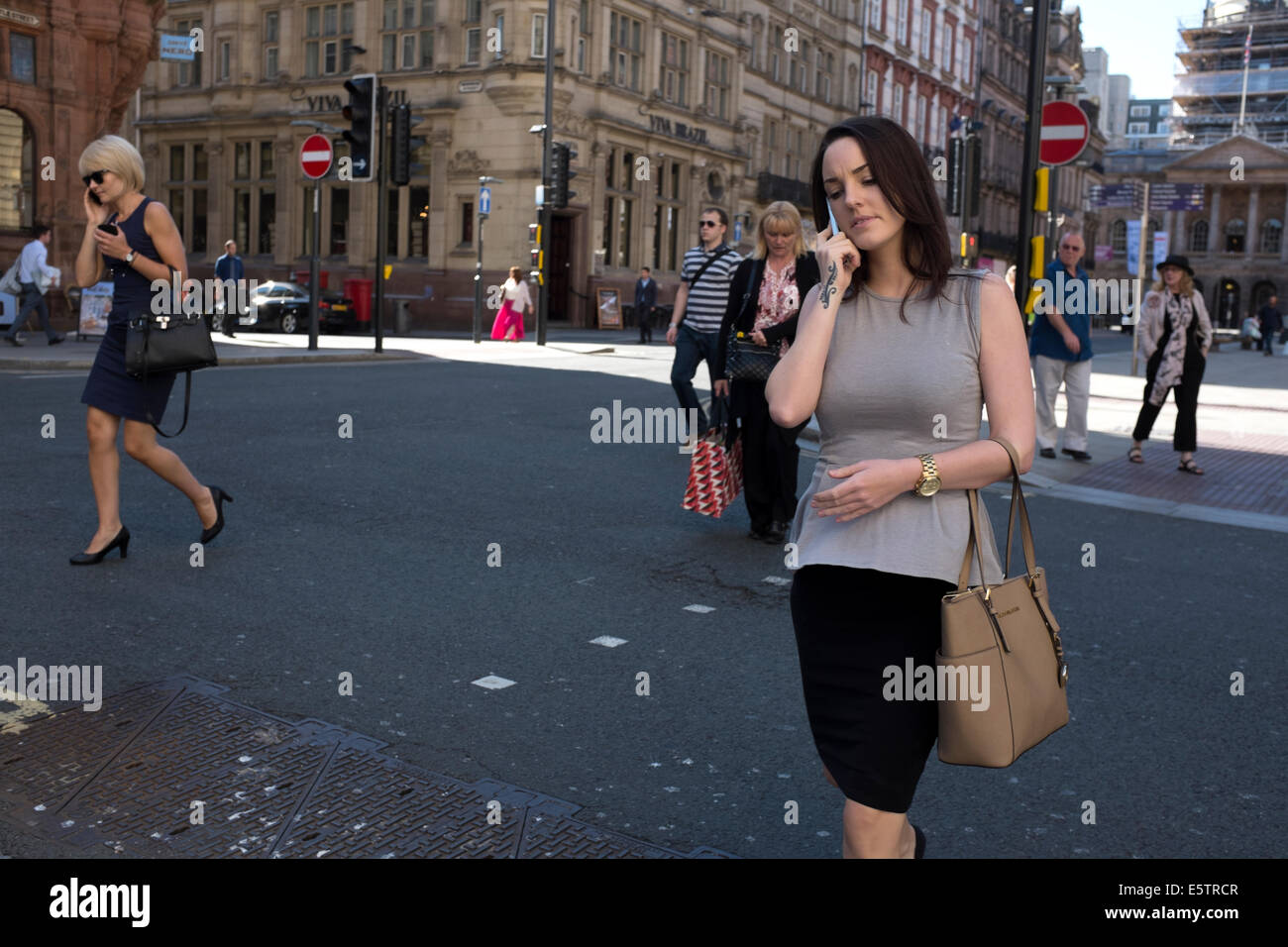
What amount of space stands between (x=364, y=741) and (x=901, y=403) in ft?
7.09

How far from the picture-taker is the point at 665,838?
343cm

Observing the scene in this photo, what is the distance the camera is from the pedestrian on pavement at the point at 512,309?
29.1 m

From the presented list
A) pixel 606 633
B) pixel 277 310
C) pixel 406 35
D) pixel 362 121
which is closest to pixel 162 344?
pixel 606 633

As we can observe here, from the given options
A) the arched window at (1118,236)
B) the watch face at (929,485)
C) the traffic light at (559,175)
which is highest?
the arched window at (1118,236)

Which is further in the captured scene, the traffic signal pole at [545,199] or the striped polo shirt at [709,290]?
the traffic signal pole at [545,199]

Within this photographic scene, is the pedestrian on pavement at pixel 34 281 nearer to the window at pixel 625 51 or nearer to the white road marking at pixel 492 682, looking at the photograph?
the white road marking at pixel 492 682

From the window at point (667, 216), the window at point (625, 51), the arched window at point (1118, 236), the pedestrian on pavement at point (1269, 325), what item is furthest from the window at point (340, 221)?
the arched window at point (1118, 236)

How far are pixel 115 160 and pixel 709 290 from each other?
4147 mm

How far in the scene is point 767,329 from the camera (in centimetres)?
720

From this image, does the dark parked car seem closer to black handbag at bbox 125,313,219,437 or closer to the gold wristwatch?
black handbag at bbox 125,313,219,437

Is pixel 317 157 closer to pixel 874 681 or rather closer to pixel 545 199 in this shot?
pixel 545 199

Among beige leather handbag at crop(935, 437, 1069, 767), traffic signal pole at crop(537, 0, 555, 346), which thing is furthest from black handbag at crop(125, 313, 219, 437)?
traffic signal pole at crop(537, 0, 555, 346)

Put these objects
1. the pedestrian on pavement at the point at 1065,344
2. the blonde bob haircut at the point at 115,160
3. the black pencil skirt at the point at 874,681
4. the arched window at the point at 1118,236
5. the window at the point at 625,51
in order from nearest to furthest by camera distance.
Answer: the black pencil skirt at the point at 874,681 → the blonde bob haircut at the point at 115,160 → the pedestrian on pavement at the point at 1065,344 → the window at the point at 625,51 → the arched window at the point at 1118,236

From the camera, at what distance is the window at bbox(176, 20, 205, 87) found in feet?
138
